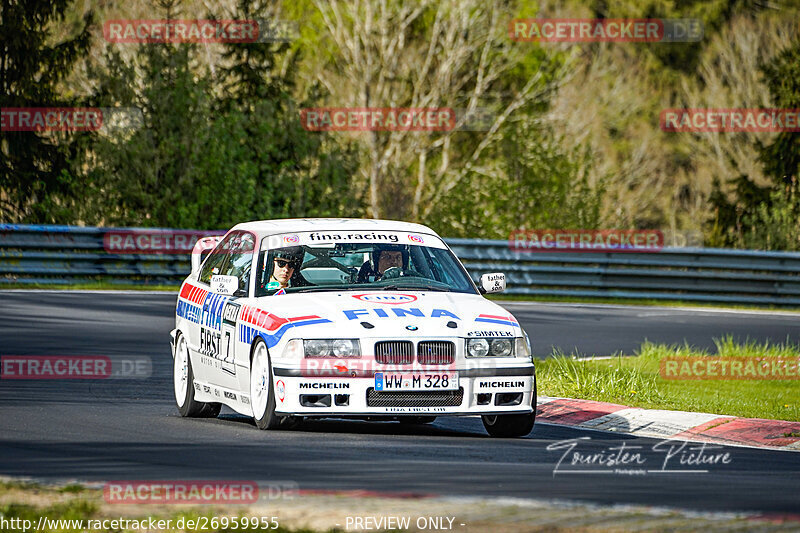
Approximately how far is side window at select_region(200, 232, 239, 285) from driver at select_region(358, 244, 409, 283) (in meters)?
1.46

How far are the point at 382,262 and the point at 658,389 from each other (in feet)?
11.8

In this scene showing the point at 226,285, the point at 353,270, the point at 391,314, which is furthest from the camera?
the point at 353,270

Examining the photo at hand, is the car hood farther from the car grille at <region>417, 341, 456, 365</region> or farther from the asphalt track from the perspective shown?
the asphalt track

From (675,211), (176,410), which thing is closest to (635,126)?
(675,211)

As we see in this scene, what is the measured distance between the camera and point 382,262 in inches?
478

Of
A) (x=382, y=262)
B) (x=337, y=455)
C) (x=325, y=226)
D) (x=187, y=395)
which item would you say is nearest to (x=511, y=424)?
(x=382, y=262)

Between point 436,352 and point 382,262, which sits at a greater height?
point 382,262

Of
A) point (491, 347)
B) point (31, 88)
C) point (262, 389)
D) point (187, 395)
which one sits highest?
point (31, 88)

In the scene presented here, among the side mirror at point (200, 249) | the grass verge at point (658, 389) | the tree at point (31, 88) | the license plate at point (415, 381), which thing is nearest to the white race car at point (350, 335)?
the license plate at point (415, 381)

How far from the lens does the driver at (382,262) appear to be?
1204 cm

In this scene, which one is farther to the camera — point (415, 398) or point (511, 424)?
point (511, 424)

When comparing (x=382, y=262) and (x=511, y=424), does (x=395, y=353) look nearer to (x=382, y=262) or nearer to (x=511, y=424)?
(x=511, y=424)

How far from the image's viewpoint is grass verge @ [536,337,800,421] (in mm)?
13234

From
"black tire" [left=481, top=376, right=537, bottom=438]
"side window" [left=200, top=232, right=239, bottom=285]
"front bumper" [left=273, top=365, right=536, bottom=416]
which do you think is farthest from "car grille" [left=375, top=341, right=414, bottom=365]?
"side window" [left=200, top=232, right=239, bottom=285]
